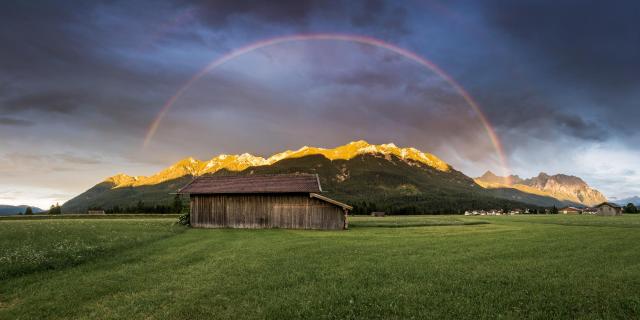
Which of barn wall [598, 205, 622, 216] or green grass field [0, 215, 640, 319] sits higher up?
green grass field [0, 215, 640, 319]

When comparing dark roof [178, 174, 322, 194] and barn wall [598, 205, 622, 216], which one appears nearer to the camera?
dark roof [178, 174, 322, 194]

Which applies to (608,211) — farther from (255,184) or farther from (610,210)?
(255,184)

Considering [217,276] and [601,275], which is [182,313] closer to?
[217,276]

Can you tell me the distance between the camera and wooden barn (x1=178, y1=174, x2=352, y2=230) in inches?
2012

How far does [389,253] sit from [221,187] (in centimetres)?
3808

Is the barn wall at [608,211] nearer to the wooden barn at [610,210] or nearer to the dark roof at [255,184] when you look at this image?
the wooden barn at [610,210]

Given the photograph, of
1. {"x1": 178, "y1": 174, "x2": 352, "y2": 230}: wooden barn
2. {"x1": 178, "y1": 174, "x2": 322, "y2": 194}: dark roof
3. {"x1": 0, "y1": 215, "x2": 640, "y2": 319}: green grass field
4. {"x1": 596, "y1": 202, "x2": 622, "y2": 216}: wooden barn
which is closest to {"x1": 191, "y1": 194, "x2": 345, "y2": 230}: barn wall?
{"x1": 178, "y1": 174, "x2": 352, "y2": 230}: wooden barn

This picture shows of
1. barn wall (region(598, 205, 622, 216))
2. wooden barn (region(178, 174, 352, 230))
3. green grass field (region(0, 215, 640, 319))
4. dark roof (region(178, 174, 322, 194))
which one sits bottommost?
barn wall (region(598, 205, 622, 216))

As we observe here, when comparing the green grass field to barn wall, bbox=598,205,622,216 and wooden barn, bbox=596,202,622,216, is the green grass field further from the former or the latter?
wooden barn, bbox=596,202,622,216

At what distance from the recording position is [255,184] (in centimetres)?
5481

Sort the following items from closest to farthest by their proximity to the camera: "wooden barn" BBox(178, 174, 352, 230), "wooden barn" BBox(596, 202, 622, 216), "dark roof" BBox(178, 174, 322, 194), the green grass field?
the green grass field < "wooden barn" BBox(178, 174, 352, 230) < "dark roof" BBox(178, 174, 322, 194) < "wooden barn" BBox(596, 202, 622, 216)

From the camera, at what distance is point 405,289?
12945 mm

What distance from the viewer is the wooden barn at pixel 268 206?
168 ft

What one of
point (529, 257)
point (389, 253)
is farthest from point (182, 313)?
point (529, 257)
